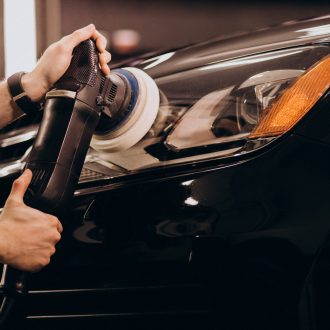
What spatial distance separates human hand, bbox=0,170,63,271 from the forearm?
48 centimetres

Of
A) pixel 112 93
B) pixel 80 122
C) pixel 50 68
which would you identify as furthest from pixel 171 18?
pixel 80 122

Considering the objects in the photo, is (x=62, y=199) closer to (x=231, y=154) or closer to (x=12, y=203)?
(x=12, y=203)

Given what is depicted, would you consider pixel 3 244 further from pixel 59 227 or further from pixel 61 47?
pixel 61 47

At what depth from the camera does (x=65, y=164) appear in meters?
1.65

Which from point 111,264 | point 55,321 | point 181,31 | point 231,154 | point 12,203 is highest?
point 231,154

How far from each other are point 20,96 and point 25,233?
525 mm

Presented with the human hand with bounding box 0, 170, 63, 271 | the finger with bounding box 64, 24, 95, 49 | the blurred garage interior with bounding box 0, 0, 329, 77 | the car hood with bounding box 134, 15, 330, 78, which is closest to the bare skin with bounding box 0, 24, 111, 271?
the human hand with bounding box 0, 170, 63, 271

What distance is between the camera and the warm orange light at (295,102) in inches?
64.0

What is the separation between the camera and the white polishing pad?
1.79 metres

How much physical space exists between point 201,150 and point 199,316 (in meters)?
0.39

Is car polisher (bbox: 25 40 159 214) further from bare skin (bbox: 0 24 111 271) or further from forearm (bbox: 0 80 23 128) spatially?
forearm (bbox: 0 80 23 128)

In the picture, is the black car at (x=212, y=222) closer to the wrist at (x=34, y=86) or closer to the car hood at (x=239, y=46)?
the car hood at (x=239, y=46)

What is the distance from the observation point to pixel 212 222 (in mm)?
1594

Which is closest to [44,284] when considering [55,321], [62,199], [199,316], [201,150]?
[55,321]
